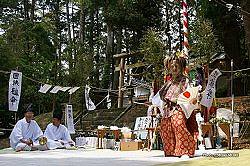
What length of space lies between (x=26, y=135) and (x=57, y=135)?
690 millimetres

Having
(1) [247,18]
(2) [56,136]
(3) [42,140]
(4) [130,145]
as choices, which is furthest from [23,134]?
(1) [247,18]

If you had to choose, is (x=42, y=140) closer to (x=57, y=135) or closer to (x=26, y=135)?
(x=26, y=135)

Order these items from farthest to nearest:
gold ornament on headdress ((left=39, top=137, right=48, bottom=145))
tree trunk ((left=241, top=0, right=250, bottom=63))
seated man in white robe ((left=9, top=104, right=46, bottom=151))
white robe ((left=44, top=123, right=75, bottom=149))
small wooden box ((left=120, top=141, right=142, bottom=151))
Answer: tree trunk ((left=241, top=0, right=250, bottom=63)), small wooden box ((left=120, top=141, right=142, bottom=151)), white robe ((left=44, top=123, right=75, bottom=149)), gold ornament on headdress ((left=39, top=137, right=48, bottom=145)), seated man in white robe ((left=9, top=104, right=46, bottom=151))

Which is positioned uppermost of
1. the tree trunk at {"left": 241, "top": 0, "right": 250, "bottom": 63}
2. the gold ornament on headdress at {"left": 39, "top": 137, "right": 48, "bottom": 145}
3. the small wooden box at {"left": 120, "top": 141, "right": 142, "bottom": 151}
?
the tree trunk at {"left": 241, "top": 0, "right": 250, "bottom": 63}

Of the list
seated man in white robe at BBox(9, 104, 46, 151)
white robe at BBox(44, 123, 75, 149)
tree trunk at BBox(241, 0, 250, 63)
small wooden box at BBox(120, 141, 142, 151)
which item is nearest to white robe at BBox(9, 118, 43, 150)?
seated man in white robe at BBox(9, 104, 46, 151)

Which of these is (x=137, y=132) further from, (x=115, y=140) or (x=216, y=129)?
(x=216, y=129)

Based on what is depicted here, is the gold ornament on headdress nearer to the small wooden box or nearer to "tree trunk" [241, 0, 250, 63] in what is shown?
the small wooden box

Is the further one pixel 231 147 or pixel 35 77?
pixel 35 77

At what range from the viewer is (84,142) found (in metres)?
10.3

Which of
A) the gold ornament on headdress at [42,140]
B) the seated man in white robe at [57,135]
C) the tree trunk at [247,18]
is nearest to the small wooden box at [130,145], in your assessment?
the seated man in white robe at [57,135]

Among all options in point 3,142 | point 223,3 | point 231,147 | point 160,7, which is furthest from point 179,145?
point 160,7

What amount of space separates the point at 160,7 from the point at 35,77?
576cm

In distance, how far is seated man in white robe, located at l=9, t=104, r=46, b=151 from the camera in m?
7.39

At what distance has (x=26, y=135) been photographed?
759 centimetres
